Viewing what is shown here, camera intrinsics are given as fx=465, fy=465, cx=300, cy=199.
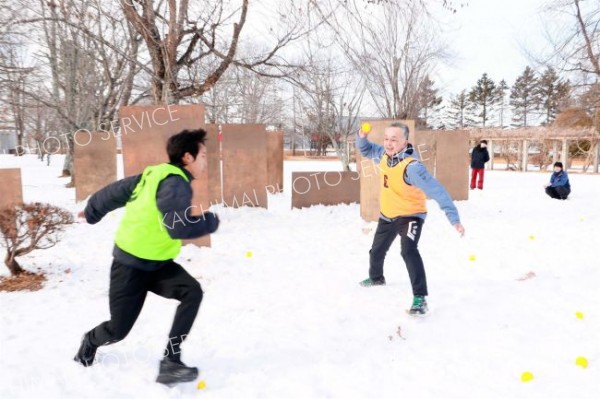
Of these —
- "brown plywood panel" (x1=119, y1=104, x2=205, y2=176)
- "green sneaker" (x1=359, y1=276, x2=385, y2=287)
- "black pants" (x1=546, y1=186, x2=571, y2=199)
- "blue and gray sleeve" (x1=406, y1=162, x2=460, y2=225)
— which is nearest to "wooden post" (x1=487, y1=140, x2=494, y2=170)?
"black pants" (x1=546, y1=186, x2=571, y2=199)

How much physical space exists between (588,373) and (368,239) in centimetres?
437

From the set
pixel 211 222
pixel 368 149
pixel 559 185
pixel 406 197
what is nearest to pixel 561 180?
pixel 559 185

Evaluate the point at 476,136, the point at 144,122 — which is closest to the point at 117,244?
the point at 144,122

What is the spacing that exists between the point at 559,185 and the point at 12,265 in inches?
469

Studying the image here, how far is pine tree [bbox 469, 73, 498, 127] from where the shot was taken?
169 ft

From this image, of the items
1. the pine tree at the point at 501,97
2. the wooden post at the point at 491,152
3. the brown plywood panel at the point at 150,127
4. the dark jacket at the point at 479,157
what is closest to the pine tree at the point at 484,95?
the pine tree at the point at 501,97

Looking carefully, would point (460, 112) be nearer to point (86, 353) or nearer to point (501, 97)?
point (501, 97)

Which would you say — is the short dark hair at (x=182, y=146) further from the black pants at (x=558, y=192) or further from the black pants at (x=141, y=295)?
the black pants at (x=558, y=192)

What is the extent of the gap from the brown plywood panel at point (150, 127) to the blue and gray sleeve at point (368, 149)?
2669 mm

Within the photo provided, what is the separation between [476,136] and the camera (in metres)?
26.1

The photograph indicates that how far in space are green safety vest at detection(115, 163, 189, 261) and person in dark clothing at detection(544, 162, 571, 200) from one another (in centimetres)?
1164

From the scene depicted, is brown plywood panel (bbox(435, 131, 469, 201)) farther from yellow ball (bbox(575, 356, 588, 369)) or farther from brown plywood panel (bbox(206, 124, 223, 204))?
yellow ball (bbox(575, 356, 588, 369))

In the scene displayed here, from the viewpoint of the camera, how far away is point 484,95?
51.6m

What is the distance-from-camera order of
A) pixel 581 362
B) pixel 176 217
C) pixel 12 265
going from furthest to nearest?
pixel 12 265, pixel 581 362, pixel 176 217
